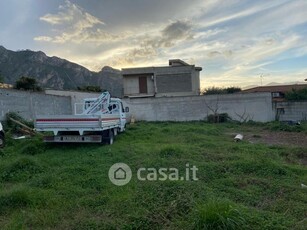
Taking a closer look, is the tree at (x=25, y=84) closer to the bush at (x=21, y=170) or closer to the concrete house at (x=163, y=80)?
the concrete house at (x=163, y=80)

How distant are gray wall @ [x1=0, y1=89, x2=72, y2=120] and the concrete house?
13.8 m

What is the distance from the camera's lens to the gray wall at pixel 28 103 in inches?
521

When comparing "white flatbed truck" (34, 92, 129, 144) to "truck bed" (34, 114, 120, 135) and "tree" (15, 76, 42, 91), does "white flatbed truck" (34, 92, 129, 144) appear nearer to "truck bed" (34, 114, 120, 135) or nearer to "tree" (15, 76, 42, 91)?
"truck bed" (34, 114, 120, 135)

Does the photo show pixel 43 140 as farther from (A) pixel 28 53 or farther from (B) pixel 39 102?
(A) pixel 28 53

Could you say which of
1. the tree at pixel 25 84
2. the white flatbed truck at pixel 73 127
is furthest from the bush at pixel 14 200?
the tree at pixel 25 84

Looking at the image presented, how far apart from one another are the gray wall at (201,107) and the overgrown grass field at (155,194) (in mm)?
13849

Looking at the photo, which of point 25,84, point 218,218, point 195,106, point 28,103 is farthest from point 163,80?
point 218,218

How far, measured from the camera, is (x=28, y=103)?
590 inches

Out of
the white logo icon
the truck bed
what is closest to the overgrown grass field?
the white logo icon

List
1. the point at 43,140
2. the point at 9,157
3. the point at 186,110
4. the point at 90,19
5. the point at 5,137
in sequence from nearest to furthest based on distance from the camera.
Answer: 1. the point at 9,157
2. the point at 43,140
3. the point at 5,137
4. the point at 90,19
5. the point at 186,110

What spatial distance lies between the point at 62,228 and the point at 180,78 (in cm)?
2826

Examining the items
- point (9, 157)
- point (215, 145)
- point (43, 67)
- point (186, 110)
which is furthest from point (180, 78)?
point (43, 67)

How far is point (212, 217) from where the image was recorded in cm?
362

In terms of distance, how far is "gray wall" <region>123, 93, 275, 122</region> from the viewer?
22188 mm
